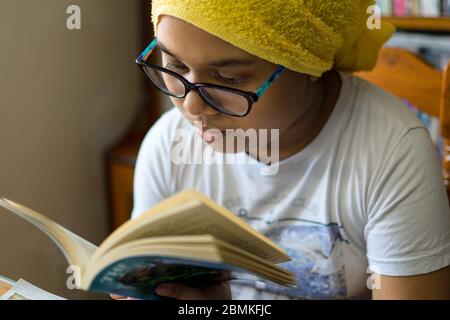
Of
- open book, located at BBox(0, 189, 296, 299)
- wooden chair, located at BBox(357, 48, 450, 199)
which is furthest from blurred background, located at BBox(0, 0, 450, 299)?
open book, located at BBox(0, 189, 296, 299)

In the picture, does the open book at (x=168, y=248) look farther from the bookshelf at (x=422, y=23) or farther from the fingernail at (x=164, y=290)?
the bookshelf at (x=422, y=23)

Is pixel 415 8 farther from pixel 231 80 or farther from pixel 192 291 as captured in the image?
pixel 192 291

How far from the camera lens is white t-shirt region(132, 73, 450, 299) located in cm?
91

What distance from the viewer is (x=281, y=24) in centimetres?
79

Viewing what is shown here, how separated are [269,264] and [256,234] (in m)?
0.06

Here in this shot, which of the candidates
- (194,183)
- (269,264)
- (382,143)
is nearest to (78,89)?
(194,183)

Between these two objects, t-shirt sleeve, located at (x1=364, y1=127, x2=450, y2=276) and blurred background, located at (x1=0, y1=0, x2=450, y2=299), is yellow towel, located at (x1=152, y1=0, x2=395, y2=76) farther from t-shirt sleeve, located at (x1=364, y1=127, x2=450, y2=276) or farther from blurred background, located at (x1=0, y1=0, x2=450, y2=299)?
blurred background, located at (x1=0, y1=0, x2=450, y2=299)

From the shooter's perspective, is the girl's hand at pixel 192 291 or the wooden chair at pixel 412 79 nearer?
the girl's hand at pixel 192 291

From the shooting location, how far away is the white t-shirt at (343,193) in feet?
2.99

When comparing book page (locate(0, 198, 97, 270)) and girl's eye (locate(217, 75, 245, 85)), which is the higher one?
girl's eye (locate(217, 75, 245, 85))

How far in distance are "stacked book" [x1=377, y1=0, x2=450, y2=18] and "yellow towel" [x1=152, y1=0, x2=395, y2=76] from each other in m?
0.78

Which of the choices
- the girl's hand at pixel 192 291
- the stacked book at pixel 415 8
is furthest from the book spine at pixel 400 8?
the girl's hand at pixel 192 291

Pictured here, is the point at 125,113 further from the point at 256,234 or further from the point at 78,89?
the point at 256,234

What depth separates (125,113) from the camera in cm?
172
